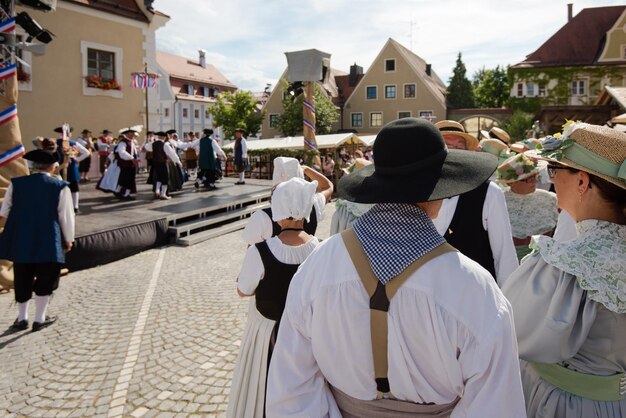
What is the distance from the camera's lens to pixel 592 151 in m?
1.71

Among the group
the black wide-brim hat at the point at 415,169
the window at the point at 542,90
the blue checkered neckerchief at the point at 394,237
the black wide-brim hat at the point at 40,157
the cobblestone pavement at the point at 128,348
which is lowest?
the cobblestone pavement at the point at 128,348

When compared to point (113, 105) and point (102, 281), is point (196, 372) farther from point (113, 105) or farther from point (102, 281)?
point (113, 105)

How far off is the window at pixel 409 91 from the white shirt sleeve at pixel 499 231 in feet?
129

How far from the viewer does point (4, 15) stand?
655 centimetres

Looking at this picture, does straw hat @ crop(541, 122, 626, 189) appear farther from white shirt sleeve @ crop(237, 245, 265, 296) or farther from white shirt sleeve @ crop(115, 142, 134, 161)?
white shirt sleeve @ crop(115, 142, 134, 161)

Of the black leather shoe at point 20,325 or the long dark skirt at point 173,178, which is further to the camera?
the long dark skirt at point 173,178

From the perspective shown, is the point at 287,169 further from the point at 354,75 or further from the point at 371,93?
the point at 354,75

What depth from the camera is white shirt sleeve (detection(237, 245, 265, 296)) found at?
2629 mm

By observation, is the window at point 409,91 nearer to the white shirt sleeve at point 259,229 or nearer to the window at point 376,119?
the window at point 376,119

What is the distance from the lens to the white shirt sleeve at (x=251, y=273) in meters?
2.63

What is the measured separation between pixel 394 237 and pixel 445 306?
252 millimetres

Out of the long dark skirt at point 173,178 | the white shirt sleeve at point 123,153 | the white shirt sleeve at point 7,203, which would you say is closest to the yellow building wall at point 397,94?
the long dark skirt at point 173,178

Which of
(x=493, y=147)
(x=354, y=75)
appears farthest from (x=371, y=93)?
(x=493, y=147)

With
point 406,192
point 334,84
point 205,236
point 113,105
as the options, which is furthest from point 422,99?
point 406,192
